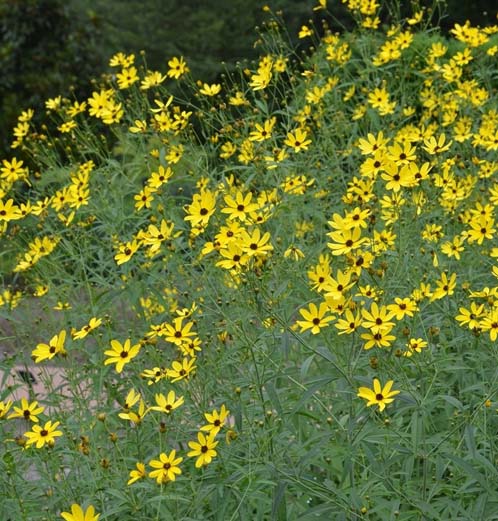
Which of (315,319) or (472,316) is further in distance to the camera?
(472,316)

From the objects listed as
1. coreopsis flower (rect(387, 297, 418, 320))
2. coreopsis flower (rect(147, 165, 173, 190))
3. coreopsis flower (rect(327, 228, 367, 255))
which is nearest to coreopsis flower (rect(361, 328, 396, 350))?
coreopsis flower (rect(387, 297, 418, 320))

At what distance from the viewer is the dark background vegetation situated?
9.03 metres

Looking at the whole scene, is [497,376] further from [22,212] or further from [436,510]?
[22,212]

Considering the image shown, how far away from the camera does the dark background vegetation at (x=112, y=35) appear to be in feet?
29.6

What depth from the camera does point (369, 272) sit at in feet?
9.05

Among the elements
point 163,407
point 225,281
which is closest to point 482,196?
point 225,281

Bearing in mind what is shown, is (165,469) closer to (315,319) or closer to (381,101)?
(315,319)

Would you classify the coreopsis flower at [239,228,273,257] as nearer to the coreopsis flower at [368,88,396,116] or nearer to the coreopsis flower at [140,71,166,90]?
the coreopsis flower at [140,71,166,90]

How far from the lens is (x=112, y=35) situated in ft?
48.9

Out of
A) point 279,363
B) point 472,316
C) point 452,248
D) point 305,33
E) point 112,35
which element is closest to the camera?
point 472,316

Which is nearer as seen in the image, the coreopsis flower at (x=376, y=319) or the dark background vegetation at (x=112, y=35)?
the coreopsis flower at (x=376, y=319)

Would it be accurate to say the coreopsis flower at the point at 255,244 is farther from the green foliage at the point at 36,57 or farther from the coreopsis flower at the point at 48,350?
the green foliage at the point at 36,57

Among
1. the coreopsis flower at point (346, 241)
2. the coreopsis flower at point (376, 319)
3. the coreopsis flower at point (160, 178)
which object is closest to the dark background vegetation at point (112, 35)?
the coreopsis flower at point (160, 178)

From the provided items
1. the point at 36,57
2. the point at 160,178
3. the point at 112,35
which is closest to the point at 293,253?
the point at 160,178
